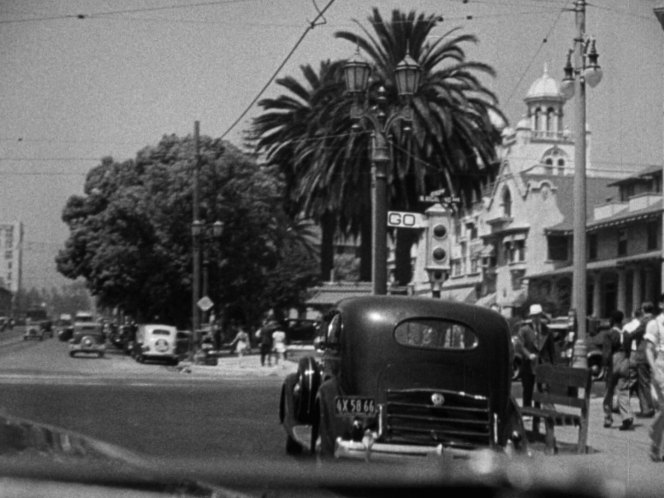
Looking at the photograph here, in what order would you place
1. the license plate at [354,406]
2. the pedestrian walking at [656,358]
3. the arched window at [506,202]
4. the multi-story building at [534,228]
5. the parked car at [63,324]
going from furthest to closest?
the parked car at [63,324] < the arched window at [506,202] < the multi-story building at [534,228] < the pedestrian walking at [656,358] < the license plate at [354,406]

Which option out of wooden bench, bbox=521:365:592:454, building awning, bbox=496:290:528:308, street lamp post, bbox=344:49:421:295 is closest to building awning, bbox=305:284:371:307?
building awning, bbox=496:290:528:308

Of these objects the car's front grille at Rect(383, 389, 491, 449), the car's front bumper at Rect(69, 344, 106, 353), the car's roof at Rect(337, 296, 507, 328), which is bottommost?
the car's front bumper at Rect(69, 344, 106, 353)

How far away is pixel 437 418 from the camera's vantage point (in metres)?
9.00

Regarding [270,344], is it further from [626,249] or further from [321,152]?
[626,249]

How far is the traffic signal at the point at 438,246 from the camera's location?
17.6 metres

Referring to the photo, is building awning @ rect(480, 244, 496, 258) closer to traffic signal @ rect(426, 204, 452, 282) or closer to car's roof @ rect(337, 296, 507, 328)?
traffic signal @ rect(426, 204, 452, 282)

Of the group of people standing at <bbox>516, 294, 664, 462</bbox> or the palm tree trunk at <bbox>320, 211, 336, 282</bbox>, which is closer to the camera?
the group of people standing at <bbox>516, 294, 664, 462</bbox>

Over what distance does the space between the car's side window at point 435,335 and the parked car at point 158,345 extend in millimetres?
33539

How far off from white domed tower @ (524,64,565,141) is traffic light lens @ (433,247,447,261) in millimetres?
74579

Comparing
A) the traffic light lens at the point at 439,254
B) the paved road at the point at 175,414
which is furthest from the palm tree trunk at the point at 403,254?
the traffic light lens at the point at 439,254

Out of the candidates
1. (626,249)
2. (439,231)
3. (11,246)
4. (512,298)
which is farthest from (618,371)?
(512,298)

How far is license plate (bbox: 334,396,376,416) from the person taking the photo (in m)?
9.02

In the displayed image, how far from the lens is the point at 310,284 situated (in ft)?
205

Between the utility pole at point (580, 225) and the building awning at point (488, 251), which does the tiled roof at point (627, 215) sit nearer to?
the building awning at point (488, 251)
